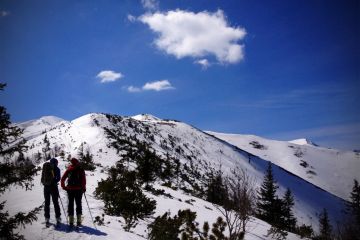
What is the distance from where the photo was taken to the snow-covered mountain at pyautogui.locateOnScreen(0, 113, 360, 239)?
15.0 metres

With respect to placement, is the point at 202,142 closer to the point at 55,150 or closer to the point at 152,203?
the point at 55,150

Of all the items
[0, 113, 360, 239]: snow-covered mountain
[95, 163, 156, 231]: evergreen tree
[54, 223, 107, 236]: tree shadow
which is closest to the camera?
[54, 223, 107, 236]: tree shadow

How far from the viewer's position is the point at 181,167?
77562mm

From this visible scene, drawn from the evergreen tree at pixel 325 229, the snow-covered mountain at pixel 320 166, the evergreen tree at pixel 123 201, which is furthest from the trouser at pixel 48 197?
the snow-covered mountain at pixel 320 166

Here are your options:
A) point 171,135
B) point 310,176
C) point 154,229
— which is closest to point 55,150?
point 171,135

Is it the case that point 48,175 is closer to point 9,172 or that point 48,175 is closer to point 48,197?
point 48,197

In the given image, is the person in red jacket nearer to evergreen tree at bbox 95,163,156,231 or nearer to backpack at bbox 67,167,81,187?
backpack at bbox 67,167,81,187

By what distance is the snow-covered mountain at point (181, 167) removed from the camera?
1504cm

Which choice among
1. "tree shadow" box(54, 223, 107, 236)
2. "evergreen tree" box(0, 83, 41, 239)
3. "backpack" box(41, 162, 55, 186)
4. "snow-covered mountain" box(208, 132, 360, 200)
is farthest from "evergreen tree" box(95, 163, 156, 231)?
"snow-covered mountain" box(208, 132, 360, 200)

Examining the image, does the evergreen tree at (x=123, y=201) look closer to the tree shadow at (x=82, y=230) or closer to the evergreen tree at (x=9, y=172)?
the tree shadow at (x=82, y=230)

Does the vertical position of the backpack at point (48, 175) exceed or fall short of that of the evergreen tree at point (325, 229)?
it exceeds it

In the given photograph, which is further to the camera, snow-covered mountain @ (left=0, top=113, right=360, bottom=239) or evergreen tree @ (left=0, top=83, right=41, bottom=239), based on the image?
snow-covered mountain @ (left=0, top=113, right=360, bottom=239)

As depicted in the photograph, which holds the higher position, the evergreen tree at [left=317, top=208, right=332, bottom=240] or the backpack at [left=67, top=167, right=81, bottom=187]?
the backpack at [left=67, top=167, right=81, bottom=187]

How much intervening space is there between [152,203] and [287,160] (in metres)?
182
